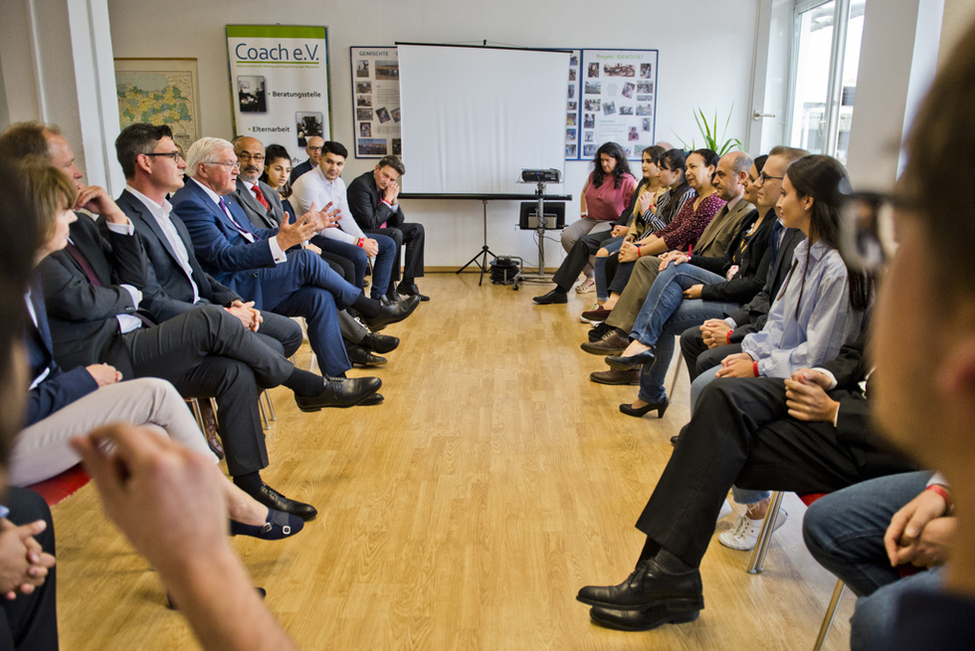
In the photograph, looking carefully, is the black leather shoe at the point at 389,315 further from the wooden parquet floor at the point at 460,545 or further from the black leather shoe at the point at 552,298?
the black leather shoe at the point at 552,298

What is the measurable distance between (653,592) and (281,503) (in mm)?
1229

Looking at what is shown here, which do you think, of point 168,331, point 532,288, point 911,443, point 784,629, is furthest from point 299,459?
point 532,288

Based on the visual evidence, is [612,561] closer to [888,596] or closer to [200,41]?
[888,596]

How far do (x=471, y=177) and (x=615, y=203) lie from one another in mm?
1802

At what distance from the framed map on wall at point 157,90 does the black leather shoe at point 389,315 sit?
4008mm

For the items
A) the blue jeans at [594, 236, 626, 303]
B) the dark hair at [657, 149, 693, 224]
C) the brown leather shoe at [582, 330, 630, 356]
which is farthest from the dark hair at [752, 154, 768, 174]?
the blue jeans at [594, 236, 626, 303]

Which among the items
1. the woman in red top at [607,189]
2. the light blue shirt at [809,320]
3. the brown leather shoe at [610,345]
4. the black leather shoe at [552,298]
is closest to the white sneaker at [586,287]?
the woman in red top at [607,189]

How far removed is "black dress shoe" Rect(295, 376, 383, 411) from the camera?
110 inches

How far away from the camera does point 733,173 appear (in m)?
3.55

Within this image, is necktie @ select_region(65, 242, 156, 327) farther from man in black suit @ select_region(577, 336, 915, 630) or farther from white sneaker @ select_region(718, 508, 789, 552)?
white sneaker @ select_region(718, 508, 789, 552)

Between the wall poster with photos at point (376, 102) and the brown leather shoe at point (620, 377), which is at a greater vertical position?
the wall poster with photos at point (376, 102)

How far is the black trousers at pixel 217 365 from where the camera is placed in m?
2.14

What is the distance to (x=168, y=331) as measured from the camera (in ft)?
7.06

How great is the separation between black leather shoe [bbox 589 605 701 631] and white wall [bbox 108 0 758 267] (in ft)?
20.0
